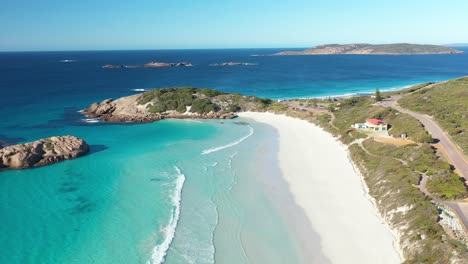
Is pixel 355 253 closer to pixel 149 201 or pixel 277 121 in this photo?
pixel 149 201

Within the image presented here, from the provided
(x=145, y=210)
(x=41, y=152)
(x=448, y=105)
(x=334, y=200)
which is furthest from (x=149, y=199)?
(x=448, y=105)

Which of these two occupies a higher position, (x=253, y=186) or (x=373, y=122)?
(x=373, y=122)

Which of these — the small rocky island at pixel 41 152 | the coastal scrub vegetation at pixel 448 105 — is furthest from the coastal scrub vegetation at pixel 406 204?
the small rocky island at pixel 41 152

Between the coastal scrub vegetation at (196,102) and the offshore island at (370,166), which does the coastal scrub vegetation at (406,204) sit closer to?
the offshore island at (370,166)

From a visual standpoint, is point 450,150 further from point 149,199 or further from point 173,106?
point 173,106

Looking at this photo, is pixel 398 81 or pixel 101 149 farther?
pixel 398 81

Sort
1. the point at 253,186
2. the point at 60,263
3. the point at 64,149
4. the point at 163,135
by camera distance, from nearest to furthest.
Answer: the point at 60,263 < the point at 253,186 < the point at 64,149 < the point at 163,135

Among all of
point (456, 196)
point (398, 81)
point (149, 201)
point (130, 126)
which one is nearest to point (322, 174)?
point (456, 196)
